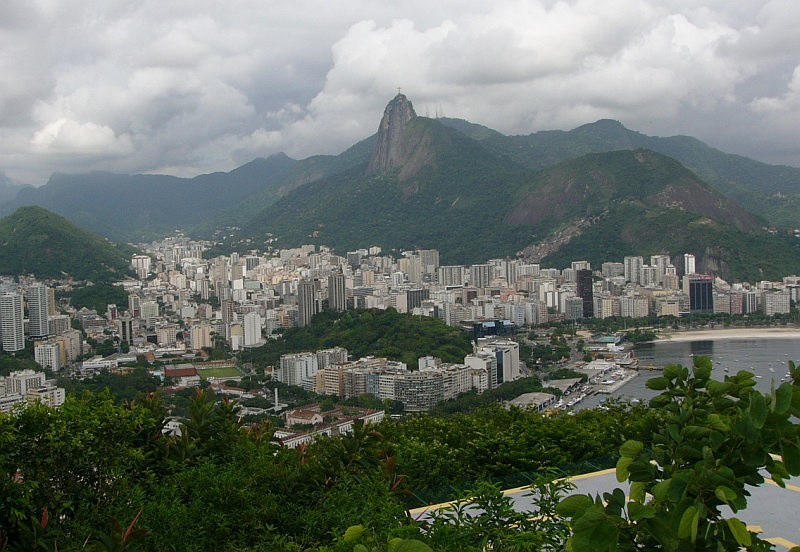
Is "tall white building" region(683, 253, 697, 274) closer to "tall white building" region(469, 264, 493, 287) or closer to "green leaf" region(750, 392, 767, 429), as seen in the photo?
"tall white building" region(469, 264, 493, 287)

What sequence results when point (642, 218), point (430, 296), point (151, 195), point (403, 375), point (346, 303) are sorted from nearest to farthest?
1. point (403, 375)
2. point (346, 303)
3. point (430, 296)
4. point (642, 218)
5. point (151, 195)

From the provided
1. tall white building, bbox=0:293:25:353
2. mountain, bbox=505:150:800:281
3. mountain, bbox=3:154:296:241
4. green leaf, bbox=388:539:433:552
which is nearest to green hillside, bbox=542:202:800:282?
mountain, bbox=505:150:800:281

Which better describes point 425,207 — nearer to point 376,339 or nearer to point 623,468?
point 376,339

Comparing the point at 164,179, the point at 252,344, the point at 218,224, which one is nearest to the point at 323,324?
the point at 252,344

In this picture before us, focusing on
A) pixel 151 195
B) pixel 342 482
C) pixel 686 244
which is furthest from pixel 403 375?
pixel 151 195

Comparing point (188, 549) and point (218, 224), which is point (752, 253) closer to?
point (188, 549)

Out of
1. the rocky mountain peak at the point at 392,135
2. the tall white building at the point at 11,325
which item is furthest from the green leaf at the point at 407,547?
the rocky mountain peak at the point at 392,135
